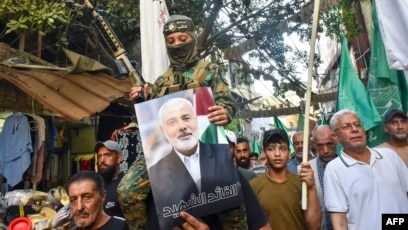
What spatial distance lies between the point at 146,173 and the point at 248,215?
27.9 inches

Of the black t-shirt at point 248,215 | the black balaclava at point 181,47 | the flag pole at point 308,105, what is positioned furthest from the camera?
the flag pole at point 308,105

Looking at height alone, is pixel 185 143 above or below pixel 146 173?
above

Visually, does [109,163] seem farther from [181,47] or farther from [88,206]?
[181,47]

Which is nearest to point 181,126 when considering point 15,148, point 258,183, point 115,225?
point 115,225

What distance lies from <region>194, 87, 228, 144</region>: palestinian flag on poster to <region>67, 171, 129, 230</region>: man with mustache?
1.03 m

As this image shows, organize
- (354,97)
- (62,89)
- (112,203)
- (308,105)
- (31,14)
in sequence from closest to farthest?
(308,105) → (112,203) → (354,97) → (62,89) → (31,14)

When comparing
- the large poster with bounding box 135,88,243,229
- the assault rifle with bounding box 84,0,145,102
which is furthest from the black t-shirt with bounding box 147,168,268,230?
the assault rifle with bounding box 84,0,145,102

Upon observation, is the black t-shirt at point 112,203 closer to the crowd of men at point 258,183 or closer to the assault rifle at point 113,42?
the crowd of men at point 258,183

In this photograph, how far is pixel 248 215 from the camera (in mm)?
2562

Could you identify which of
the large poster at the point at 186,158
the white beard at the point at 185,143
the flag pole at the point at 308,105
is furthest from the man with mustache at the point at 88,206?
the flag pole at the point at 308,105

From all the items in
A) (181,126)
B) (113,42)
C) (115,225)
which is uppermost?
(113,42)

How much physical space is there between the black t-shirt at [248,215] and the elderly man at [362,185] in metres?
0.66

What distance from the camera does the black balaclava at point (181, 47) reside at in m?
2.61

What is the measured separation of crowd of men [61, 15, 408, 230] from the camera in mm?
2326
